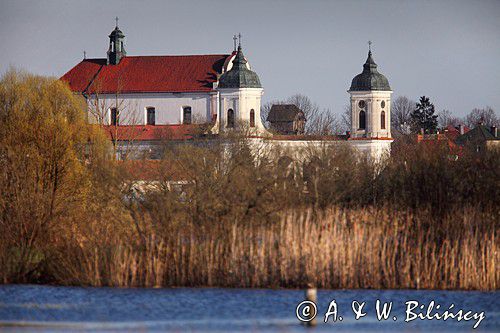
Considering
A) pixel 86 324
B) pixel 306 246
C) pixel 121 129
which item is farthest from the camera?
pixel 121 129

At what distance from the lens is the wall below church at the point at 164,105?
78250 mm

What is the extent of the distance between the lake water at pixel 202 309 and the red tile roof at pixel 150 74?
52877 mm

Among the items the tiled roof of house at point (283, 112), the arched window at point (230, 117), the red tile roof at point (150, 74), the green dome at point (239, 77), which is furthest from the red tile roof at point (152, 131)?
the tiled roof of house at point (283, 112)

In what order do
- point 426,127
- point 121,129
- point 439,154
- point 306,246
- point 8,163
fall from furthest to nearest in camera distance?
point 426,127 → point 121,129 → point 8,163 → point 439,154 → point 306,246

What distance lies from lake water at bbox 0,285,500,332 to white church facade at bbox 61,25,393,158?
48780mm

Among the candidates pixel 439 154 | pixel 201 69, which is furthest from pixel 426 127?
pixel 439 154

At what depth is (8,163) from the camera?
111 ft

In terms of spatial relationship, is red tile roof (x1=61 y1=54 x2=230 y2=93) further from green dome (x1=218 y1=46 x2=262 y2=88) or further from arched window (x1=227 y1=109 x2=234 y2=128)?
arched window (x1=227 y1=109 x2=234 y2=128)

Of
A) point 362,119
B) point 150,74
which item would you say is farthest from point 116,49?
point 362,119

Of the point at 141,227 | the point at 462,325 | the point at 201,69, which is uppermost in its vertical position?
the point at 201,69

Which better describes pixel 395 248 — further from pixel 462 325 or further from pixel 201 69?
pixel 201 69

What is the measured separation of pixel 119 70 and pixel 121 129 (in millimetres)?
7360

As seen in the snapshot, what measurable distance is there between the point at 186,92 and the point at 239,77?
436 centimetres

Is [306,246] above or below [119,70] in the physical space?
below
